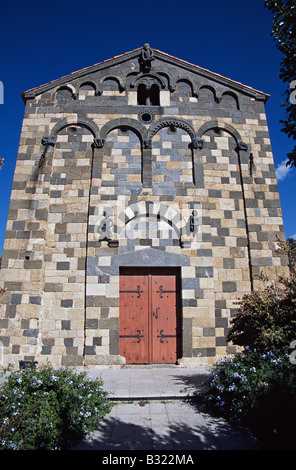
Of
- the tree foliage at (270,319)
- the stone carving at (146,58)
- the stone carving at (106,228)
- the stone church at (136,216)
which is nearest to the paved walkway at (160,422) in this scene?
the tree foliage at (270,319)


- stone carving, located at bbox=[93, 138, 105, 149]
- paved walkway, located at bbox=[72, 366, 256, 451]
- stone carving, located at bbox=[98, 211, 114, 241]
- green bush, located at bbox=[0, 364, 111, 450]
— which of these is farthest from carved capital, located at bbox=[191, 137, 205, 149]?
green bush, located at bbox=[0, 364, 111, 450]

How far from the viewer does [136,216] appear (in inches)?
324

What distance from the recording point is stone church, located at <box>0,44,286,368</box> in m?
7.61

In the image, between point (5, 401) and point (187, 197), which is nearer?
point (5, 401)

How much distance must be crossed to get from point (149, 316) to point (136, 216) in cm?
266

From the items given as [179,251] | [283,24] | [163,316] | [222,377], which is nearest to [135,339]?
[163,316]

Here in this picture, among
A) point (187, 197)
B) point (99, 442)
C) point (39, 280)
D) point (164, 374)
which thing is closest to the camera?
point (99, 442)

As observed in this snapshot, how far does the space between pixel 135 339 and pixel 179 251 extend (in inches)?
99.8

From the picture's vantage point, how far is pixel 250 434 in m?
3.96

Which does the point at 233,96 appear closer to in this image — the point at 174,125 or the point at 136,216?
the point at 174,125

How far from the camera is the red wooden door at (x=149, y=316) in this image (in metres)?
7.69

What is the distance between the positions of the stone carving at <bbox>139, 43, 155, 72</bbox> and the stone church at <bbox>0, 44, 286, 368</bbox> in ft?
0.16

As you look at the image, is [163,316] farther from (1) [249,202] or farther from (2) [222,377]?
(1) [249,202]

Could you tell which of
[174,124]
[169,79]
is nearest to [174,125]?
[174,124]
